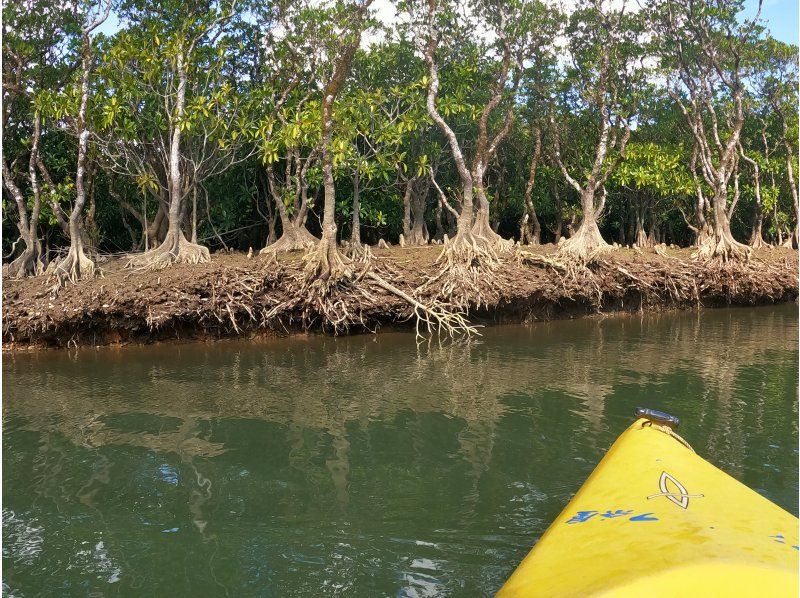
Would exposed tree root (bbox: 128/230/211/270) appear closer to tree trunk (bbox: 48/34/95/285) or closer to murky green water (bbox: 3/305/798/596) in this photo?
tree trunk (bbox: 48/34/95/285)

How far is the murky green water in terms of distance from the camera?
151 inches

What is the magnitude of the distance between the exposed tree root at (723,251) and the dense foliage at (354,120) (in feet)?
0.17

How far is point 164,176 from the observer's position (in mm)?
14867

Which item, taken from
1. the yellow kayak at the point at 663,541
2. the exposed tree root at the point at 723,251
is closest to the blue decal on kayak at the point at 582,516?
the yellow kayak at the point at 663,541

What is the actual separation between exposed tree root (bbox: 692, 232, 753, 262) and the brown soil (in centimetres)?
163

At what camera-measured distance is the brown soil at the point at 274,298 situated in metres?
10.8

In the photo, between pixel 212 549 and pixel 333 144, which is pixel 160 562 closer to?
pixel 212 549

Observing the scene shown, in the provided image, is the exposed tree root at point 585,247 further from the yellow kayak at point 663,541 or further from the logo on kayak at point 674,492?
the logo on kayak at point 674,492

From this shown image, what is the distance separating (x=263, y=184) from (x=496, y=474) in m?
13.8

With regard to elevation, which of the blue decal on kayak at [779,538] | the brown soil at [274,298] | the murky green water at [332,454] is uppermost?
the brown soil at [274,298]

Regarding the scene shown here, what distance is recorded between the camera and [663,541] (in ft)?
7.97

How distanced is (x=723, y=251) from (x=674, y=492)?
1408cm

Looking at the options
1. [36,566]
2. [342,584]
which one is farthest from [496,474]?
[36,566]

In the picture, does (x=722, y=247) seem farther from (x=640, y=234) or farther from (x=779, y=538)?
(x=779, y=538)
